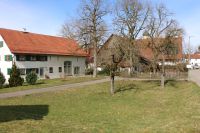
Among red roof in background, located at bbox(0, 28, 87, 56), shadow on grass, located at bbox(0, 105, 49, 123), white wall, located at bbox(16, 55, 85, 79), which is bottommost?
shadow on grass, located at bbox(0, 105, 49, 123)

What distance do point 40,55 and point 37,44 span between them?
2914mm

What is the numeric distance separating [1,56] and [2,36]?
3.07 meters

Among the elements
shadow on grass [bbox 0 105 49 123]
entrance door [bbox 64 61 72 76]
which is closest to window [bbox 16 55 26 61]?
entrance door [bbox 64 61 72 76]

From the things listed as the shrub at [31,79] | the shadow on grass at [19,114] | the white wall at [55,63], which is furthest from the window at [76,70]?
the shadow on grass at [19,114]

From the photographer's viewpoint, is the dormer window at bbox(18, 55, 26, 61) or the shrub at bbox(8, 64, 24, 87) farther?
the dormer window at bbox(18, 55, 26, 61)

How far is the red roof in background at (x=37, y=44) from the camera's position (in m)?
46.6

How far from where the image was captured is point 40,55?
5003 centimetres

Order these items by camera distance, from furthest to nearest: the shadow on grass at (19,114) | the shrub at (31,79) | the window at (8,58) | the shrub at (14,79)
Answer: the window at (8,58) → the shrub at (31,79) → the shrub at (14,79) → the shadow on grass at (19,114)

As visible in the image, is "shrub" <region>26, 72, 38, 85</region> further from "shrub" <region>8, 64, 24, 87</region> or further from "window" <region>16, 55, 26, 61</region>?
"window" <region>16, 55, 26, 61</region>

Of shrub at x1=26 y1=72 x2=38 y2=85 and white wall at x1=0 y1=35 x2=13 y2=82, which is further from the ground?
white wall at x1=0 y1=35 x2=13 y2=82

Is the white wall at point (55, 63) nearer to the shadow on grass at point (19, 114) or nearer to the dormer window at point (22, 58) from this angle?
the dormer window at point (22, 58)

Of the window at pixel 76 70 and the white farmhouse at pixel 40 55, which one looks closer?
the white farmhouse at pixel 40 55

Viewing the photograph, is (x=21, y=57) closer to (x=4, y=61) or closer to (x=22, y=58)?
(x=22, y=58)

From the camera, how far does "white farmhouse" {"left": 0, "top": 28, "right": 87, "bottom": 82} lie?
149 feet
